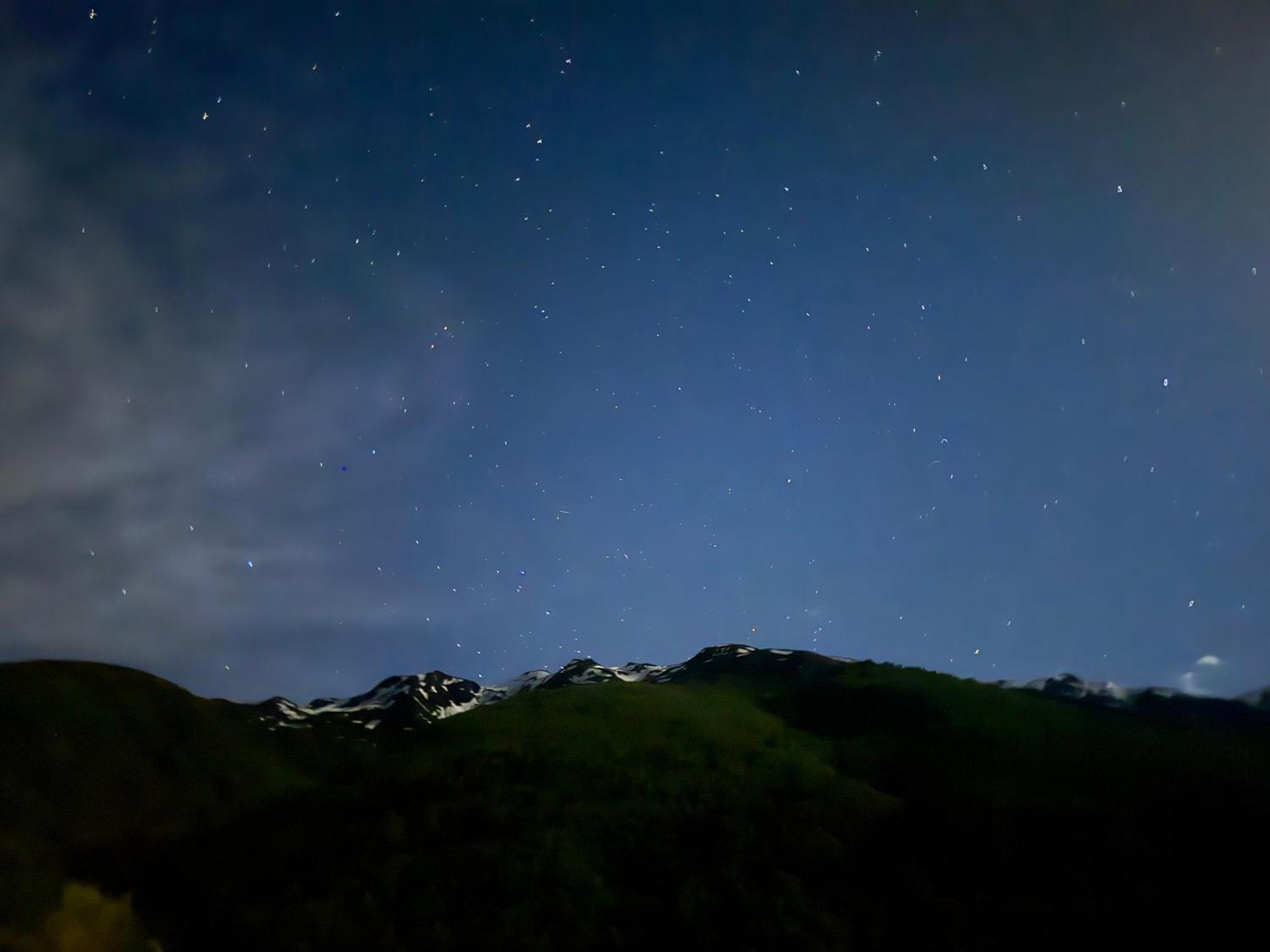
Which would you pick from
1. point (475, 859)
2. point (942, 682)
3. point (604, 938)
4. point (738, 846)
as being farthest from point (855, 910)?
point (942, 682)

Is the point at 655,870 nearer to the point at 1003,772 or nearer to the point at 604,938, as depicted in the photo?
the point at 604,938

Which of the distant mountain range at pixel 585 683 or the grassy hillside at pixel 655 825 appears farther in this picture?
the distant mountain range at pixel 585 683

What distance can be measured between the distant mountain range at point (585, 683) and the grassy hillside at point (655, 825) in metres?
1.79

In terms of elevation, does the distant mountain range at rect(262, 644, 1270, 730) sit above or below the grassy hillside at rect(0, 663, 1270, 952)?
above

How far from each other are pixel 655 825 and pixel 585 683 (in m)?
20.5

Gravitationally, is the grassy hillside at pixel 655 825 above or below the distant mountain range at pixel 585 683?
below

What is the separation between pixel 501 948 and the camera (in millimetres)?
23109

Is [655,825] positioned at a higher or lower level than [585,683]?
lower

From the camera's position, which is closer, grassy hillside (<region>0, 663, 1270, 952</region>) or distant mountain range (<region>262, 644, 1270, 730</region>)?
grassy hillside (<region>0, 663, 1270, 952</region>)

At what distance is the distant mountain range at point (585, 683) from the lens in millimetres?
38344

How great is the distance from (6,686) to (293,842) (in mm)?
14414

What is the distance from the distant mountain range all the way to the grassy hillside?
Result: 5.88ft

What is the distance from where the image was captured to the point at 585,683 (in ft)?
157

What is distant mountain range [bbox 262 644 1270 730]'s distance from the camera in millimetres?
38344
